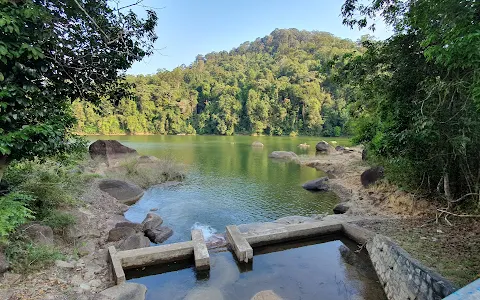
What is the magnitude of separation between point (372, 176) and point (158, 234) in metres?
9.51

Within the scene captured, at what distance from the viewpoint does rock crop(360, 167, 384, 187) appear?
11.5 metres

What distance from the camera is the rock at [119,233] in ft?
22.6

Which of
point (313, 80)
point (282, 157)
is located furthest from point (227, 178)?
point (313, 80)

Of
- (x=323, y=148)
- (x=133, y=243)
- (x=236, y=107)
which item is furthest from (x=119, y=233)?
(x=236, y=107)

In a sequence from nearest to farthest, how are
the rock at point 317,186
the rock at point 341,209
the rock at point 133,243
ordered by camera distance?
the rock at point 133,243 → the rock at point 341,209 → the rock at point 317,186

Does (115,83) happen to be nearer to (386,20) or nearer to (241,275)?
(241,275)

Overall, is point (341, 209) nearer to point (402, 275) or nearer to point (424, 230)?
point (424, 230)

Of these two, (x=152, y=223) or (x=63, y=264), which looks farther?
(x=152, y=223)

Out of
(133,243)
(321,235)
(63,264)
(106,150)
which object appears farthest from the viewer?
(106,150)

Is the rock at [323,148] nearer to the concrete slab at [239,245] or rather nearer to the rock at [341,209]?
the rock at [341,209]

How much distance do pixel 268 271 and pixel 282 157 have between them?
63.9ft

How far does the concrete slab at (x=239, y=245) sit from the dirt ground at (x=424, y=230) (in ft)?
10.9

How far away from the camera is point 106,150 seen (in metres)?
17.1

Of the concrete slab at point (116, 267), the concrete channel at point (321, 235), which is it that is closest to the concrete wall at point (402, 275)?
the concrete channel at point (321, 235)
